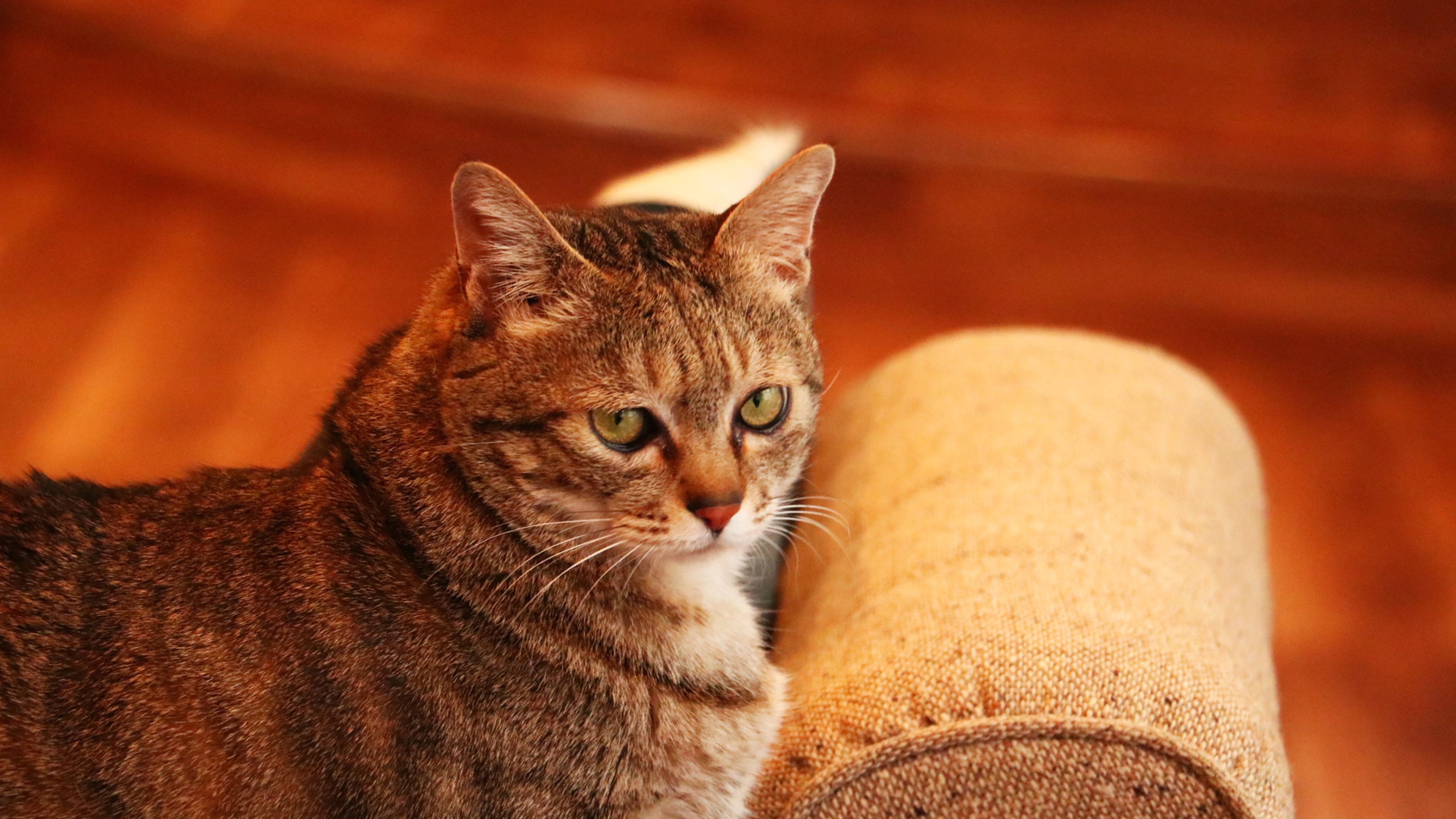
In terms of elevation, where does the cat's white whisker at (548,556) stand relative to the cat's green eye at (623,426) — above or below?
below

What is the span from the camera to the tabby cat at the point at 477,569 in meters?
0.83

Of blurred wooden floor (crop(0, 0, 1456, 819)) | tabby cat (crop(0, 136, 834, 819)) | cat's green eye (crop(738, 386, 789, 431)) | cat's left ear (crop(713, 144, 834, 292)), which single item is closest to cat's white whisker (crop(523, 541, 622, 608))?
tabby cat (crop(0, 136, 834, 819))

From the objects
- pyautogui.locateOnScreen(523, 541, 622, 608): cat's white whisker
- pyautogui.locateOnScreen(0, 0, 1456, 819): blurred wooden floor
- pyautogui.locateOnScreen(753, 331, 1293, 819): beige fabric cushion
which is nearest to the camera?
pyautogui.locateOnScreen(753, 331, 1293, 819): beige fabric cushion

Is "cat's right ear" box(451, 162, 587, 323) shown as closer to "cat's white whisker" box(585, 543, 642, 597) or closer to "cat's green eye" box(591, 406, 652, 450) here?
"cat's green eye" box(591, 406, 652, 450)

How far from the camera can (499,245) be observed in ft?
3.00

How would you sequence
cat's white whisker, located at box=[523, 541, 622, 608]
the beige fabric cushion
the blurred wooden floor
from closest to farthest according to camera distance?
the beige fabric cushion
cat's white whisker, located at box=[523, 541, 622, 608]
the blurred wooden floor

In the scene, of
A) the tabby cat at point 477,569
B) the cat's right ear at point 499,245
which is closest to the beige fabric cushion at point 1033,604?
the tabby cat at point 477,569

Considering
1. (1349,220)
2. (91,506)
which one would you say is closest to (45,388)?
(91,506)

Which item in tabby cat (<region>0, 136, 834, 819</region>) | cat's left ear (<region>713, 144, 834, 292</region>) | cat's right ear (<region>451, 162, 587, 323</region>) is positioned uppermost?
cat's left ear (<region>713, 144, 834, 292</region>)

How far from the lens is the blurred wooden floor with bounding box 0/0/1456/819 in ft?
8.25

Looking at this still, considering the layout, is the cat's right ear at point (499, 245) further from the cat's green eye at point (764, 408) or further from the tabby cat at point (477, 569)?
the cat's green eye at point (764, 408)

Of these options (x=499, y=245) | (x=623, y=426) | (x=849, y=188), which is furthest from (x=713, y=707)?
(x=849, y=188)

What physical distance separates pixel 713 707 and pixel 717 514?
0.55ft

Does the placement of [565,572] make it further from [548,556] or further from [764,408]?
[764,408]
